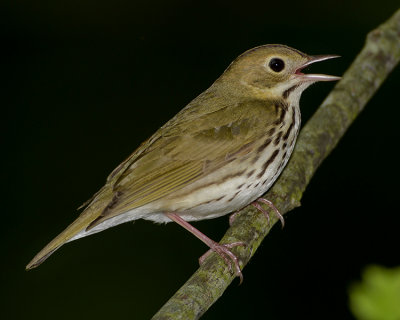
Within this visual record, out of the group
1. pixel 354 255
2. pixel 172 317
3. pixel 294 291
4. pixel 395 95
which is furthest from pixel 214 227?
pixel 172 317

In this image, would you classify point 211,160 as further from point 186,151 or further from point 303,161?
point 303,161

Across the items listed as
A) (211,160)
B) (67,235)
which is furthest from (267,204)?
(67,235)

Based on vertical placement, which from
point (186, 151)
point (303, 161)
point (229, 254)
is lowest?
point (303, 161)

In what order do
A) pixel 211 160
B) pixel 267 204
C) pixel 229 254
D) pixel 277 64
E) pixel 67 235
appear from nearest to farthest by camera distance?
pixel 229 254
pixel 67 235
pixel 211 160
pixel 267 204
pixel 277 64

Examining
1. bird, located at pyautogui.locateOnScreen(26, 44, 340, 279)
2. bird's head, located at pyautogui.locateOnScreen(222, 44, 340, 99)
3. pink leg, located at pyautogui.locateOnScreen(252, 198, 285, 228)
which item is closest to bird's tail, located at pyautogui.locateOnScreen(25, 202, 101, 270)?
bird, located at pyautogui.locateOnScreen(26, 44, 340, 279)

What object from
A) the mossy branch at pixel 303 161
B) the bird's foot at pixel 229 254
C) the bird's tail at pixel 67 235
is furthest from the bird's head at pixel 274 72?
the bird's tail at pixel 67 235

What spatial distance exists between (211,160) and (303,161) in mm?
883

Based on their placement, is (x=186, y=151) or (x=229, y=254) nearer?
(x=229, y=254)

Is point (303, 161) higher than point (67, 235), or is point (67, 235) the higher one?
point (67, 235)

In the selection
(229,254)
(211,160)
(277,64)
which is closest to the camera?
(229,254)

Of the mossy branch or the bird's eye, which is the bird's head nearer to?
the bird's eye

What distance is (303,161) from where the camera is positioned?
4941 millimetres

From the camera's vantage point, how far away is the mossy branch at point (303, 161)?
333 centimetres

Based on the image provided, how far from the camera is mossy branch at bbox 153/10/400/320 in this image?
3.33 meters
